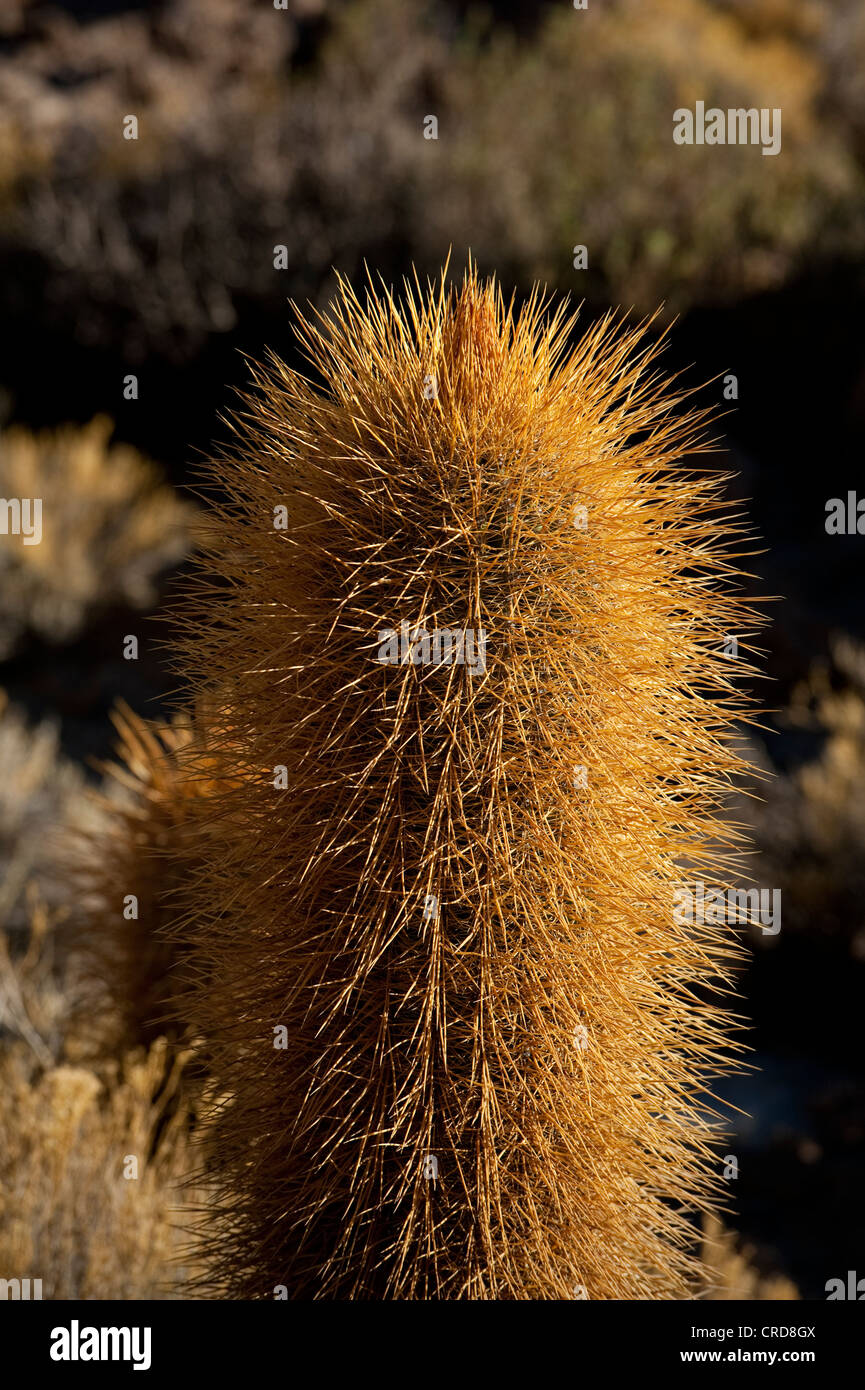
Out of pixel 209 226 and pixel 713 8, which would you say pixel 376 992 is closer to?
pixel 209 226

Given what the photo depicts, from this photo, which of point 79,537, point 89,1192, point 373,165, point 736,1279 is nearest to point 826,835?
point 736,1279

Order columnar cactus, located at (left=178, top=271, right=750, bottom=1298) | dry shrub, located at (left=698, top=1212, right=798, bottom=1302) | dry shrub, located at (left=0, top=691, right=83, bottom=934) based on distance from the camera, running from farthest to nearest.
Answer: dry shrub, located at (left=0, top=691, right=83, bottom=934), dry shrub, located at (left=698, top=1212, right=798, bottom=1302), columnar cactus, located at (left=178, top=271, right=750, bottom=1298)

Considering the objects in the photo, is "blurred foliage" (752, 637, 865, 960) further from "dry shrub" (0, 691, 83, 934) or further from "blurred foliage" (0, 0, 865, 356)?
"blurred foliage" (0, 0, 865, 356)

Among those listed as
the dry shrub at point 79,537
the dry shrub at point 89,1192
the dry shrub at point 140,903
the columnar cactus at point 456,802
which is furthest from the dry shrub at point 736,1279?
the dry shrub at point 79,537

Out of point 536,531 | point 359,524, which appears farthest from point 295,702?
point 536,531

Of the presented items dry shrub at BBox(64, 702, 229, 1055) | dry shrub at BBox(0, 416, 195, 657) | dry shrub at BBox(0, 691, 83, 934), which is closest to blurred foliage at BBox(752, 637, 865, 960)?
dry shrub at BBox(64, 702, 229, 1055)

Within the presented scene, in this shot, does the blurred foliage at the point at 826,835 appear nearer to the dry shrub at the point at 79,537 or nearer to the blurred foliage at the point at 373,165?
the blurred foliage at the point at 373,165

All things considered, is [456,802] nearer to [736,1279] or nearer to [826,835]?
[736,1279]
